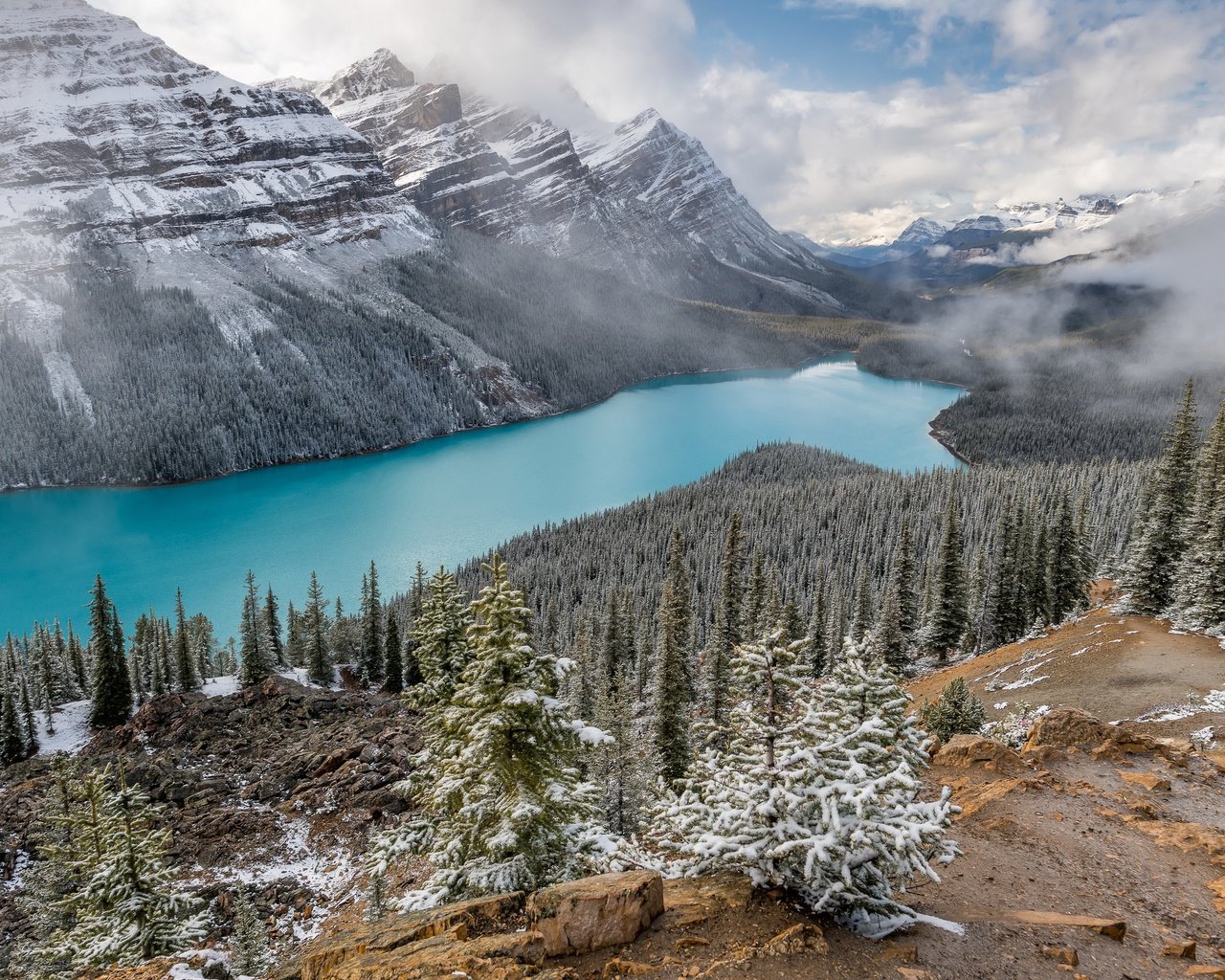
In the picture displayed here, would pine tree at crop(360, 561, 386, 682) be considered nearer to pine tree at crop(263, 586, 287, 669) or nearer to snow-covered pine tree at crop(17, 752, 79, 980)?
pine tree at crop(263, 586, 287, 669)

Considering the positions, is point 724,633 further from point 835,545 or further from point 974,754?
point 835,545

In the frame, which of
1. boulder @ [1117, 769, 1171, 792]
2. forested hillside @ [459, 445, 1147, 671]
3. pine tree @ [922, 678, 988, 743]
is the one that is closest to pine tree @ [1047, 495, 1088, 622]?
forested hillside @ [459, 445, 1147, 671]

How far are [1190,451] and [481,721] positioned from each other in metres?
45.0

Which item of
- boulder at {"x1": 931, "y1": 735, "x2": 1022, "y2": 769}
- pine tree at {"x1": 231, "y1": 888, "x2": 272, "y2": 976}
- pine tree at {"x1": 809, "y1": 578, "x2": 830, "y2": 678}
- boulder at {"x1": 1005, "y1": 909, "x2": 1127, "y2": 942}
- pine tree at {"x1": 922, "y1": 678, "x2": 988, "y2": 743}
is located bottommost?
pine tree at {"x1": 809, "y1": 578, "x2": 830, "y2": 678}

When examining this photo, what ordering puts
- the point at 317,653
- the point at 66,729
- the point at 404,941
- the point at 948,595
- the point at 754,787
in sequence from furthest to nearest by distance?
the point at 317,653 → the point at 66,729 → the point at 948,595 → the point at 404,941 → the point at 754,787

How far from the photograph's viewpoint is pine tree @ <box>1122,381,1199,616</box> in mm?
33531

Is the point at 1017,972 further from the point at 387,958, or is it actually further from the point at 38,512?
the point at 38,512

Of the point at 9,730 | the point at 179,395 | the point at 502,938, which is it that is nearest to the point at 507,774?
the point at 502,938

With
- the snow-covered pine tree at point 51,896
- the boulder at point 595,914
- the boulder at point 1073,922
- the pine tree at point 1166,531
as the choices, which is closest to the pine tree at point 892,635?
the pine tree at point 1166,531

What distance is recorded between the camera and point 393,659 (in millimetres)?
54750

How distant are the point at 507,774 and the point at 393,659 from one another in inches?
1870

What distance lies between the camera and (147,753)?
35562mm

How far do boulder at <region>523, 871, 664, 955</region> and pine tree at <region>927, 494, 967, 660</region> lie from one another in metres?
43.1

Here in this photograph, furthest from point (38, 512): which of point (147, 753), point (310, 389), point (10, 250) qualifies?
point (147, 753)
